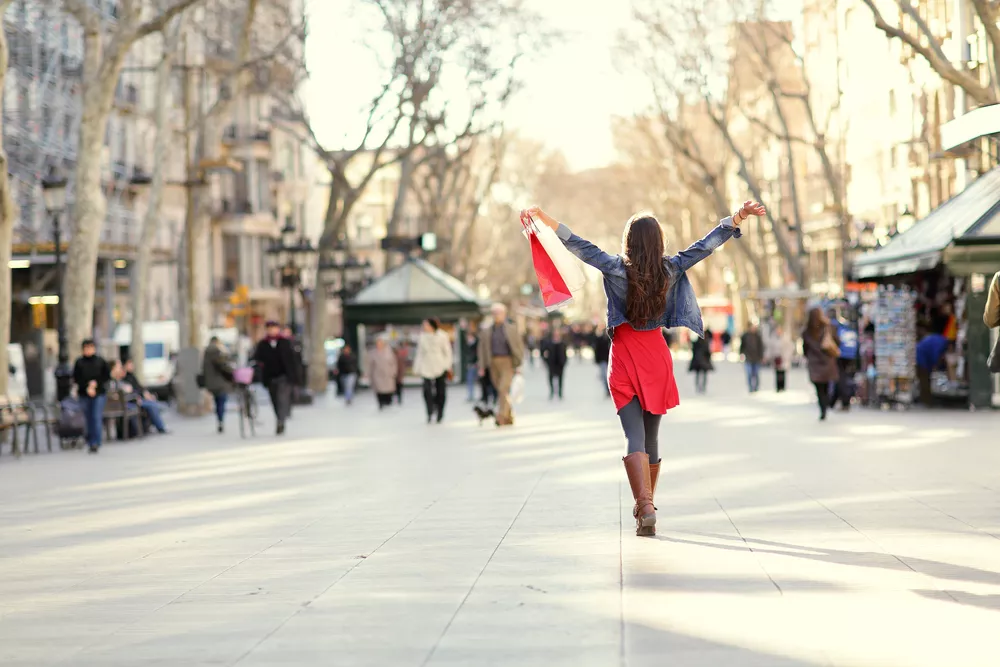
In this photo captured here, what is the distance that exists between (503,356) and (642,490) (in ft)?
45.9

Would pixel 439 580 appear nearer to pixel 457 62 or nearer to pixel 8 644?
pixel 8 644

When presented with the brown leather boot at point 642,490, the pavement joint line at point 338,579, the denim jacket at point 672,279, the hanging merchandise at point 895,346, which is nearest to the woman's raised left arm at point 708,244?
the denim jacket at point 672,279

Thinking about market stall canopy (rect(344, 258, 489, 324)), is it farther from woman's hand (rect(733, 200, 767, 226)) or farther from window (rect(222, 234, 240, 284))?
window (rect(222, 234, 240, 284))

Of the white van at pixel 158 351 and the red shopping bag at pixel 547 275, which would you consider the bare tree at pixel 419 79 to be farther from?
the red shopping bag at pixel 547 275

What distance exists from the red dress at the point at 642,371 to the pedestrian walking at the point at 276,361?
46.7ft

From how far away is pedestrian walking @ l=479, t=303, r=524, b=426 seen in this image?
23781 mm

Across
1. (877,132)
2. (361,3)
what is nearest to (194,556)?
(361,3)

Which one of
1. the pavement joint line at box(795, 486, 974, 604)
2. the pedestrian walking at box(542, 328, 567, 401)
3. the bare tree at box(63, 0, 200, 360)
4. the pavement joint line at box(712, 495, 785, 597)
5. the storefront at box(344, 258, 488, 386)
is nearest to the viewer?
the pavement joint line at box(795, 486, 974, 604)

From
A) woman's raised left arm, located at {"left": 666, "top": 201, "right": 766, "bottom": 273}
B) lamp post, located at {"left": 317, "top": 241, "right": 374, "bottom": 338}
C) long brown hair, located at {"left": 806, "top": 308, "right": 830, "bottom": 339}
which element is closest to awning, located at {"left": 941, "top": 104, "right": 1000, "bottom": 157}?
woman's raised left arm, located at {"left": 666, "top": 201, "right": 766, "bottom": 273}

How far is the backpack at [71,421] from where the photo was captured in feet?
72.6

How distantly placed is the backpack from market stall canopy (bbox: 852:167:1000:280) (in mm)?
11438

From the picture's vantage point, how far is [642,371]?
9930 millimetres

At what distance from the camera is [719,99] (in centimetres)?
4350

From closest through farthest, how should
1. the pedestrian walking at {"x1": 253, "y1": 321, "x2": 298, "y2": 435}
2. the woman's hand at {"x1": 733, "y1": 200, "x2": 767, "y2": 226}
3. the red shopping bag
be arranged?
the woman's hand at {"x1": 733, "y1": 200, "x2": 767, "y2": 226}, the red shopping bag, the pedestrian walking at {"x1": 253, "y1": 321, "x2": 298, "y2": 435}
